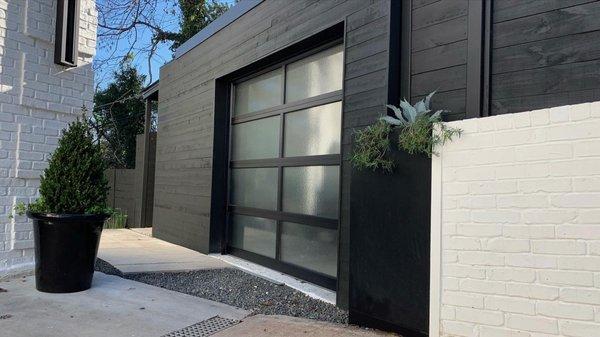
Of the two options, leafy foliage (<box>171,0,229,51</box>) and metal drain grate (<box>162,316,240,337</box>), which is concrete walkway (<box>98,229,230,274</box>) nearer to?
metal drain grate (<box>162,316,240,337</box>)

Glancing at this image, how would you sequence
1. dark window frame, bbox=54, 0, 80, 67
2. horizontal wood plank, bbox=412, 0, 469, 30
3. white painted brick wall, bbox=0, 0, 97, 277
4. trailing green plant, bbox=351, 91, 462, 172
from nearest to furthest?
trailing green plant, bbox=351, 91, 462, 172 → horizontal wood plank, bbox=412, 0, 469, 30 → white painted brick wall, bbox=0, 0, 97, 277 → dark window frame, bbox=54, 0, 80, 67

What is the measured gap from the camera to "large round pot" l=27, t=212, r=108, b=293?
4324 millimetres

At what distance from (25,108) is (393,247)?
411 centimetres

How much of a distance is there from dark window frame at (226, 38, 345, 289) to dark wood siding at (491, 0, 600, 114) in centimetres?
183

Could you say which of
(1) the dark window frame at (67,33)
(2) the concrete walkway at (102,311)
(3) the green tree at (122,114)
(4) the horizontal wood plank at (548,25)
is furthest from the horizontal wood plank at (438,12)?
(3) the green tree at (122,114)

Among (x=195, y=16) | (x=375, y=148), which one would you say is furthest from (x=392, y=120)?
(x=195, y=16)

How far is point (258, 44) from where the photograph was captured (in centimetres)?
634

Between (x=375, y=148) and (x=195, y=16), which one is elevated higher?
(x=195, y=16)

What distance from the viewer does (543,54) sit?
10.4ft

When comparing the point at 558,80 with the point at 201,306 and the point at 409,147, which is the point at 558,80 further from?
the point at 201,306

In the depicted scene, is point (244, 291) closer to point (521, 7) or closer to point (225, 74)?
point (225, 74)

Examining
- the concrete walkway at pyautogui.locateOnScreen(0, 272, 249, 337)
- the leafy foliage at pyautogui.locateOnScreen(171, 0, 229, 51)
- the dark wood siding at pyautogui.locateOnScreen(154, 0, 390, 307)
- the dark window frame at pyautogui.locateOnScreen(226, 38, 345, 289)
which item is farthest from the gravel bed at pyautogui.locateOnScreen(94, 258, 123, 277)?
the leafy foliage at pyautogui.locateOnScreen(171, 0, 229, 51)

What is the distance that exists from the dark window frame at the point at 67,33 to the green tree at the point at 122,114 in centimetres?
1428

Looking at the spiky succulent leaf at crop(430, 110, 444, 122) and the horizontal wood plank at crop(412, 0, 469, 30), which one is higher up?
the horizontal wood plank at crop(412, 0, 469, 30)
